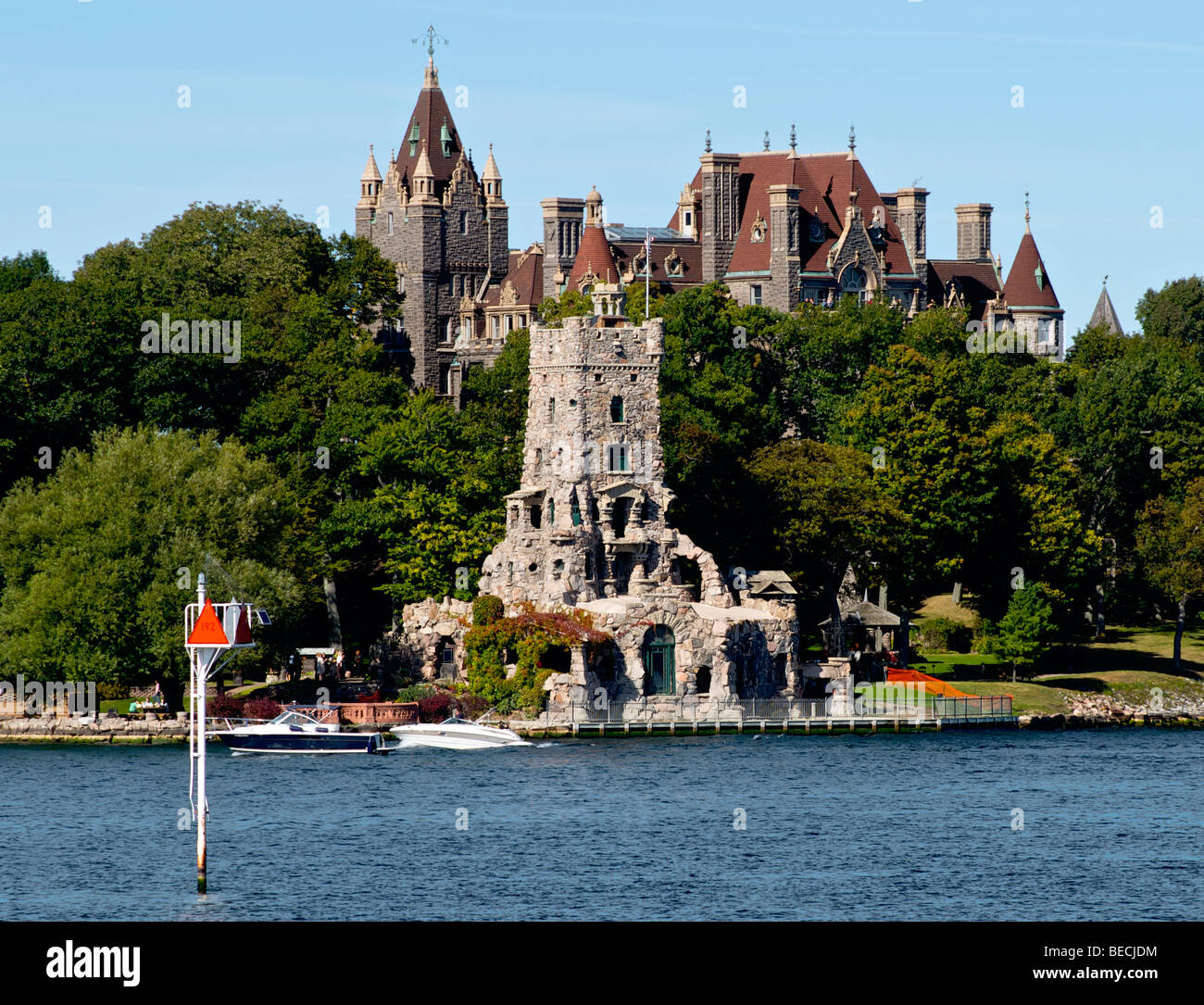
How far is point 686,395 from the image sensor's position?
8350 centimetres

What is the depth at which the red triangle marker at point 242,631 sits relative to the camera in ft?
128

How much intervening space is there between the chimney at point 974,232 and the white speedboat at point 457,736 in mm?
72230

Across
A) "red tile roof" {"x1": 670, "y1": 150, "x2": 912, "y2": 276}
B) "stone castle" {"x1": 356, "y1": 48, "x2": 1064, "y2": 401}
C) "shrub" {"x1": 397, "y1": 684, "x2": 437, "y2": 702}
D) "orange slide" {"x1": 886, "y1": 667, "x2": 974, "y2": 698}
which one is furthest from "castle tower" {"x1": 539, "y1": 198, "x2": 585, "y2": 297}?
"shrub" {"x1": 397, "y1": 684, "x2": 437, "y2": 702}

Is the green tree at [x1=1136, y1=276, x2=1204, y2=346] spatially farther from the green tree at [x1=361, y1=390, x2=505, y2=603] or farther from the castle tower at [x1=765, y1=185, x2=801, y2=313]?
the green tree at [x1=361, y1=390, x2=505, y2=603]

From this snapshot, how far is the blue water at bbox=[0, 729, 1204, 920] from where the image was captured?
42.0 m

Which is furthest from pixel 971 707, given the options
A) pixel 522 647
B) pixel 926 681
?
pixel 522 647

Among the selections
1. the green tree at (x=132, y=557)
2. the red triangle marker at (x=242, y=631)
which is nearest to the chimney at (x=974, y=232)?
the green tree at (x=132, y=557)

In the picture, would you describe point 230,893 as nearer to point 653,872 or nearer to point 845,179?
point 653,872

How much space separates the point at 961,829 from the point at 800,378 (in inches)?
1743

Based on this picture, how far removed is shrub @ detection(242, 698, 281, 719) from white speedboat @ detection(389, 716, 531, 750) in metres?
4.06

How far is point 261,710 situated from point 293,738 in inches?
121

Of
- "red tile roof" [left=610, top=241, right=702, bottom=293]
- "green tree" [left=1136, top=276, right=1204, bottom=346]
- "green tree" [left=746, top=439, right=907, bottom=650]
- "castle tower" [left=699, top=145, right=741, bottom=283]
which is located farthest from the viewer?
"green tree" [left=1136, top=276, right=1204, bottom=346]

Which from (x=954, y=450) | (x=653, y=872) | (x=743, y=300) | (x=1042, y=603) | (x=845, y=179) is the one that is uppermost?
(x=845, y=179)

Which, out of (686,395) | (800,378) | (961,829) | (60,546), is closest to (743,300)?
(800,378)
